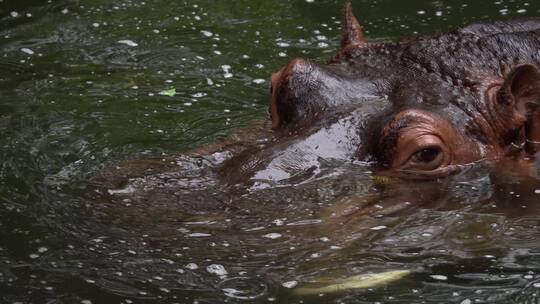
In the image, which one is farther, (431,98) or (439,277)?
(431,98)

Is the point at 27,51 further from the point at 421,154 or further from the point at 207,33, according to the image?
the point at 421,154

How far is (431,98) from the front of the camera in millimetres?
5871

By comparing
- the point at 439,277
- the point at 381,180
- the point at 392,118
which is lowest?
the point at 439,277

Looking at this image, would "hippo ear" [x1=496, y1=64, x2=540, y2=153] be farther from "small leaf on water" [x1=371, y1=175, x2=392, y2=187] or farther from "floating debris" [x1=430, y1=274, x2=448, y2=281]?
"floating debris" [x1=430, y1=274, x2=448, y2=281]

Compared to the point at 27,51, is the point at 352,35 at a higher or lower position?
higher

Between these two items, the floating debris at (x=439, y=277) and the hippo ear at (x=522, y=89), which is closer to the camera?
the floating debris at (x=439, y=277)

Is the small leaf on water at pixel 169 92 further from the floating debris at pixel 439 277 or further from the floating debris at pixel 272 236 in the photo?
the floating debris at pixel 439 277

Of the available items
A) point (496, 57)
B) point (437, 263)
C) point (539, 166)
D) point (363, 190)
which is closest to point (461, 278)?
point (437, 263)

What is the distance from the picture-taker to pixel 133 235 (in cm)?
528

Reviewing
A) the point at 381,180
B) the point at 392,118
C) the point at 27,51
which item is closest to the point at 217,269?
the point at 381,180

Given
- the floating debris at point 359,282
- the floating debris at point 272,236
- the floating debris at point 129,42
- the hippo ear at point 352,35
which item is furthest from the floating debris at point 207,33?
the floating debris at point 359,282

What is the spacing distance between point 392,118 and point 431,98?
390 mm

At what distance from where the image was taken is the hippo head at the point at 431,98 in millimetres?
5660

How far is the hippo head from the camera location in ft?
18.6
